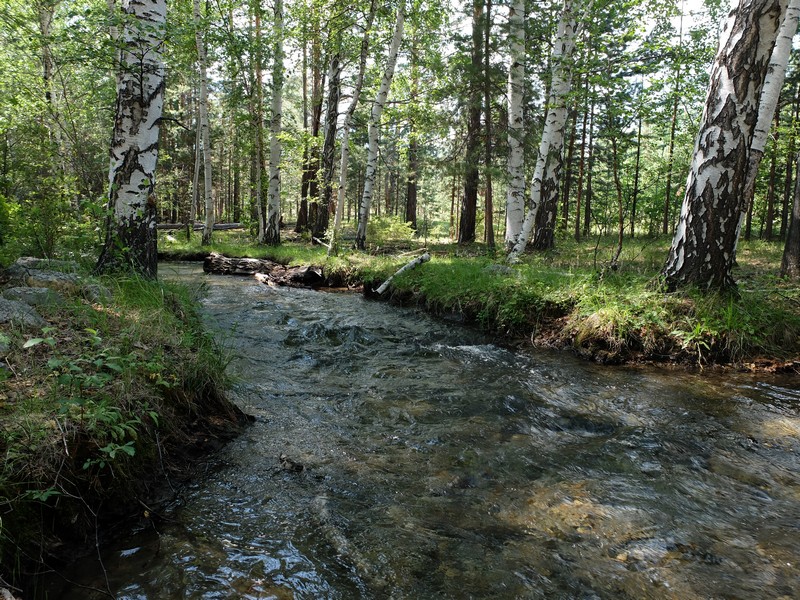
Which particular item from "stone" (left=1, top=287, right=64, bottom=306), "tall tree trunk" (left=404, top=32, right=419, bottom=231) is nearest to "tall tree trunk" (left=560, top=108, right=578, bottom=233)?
"tall tree trunk" (left=404, top=32, right=419, bottom=231)

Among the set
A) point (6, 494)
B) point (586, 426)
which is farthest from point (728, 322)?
point (6, 494)

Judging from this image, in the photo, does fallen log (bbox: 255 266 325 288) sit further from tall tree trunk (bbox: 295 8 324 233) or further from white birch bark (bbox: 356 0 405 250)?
tall tree trunk (bbox: 295 8 324 233)

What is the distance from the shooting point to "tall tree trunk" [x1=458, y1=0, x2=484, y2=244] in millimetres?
14062

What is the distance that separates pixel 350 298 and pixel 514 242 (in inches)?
175

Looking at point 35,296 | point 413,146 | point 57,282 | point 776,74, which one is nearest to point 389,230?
point 413,146

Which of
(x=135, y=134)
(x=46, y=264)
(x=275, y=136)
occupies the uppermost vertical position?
(x=275, y=136)

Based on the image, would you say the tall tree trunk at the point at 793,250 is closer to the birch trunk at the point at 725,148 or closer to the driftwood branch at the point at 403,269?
the birch trunk at the point at 725,148

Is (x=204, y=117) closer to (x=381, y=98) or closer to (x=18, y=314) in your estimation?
(x=381, y=98)

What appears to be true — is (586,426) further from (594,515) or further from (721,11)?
(721,11)

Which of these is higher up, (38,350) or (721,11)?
(721,11)

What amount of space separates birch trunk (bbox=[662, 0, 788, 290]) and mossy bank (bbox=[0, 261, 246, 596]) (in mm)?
5985

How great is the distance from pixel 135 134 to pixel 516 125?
9.10 meters

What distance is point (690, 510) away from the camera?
2877 millimetres

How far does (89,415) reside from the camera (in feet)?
7.91
